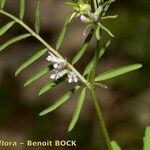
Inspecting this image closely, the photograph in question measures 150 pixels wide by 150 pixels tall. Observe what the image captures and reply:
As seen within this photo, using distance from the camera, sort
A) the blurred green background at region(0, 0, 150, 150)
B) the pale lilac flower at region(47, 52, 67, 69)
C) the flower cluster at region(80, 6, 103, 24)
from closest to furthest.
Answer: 1. the flower cluster at region(80, 6, 103, 24)
2. the pale lilac flower at region(47, 52, 67, 69)
3. the blurred green background at region(0, 0, 150, 150)

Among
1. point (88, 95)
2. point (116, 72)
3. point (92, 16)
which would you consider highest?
point (92, 16)

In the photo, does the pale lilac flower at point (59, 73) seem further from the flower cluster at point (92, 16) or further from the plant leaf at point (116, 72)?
the flower cluster at point (92, 16)

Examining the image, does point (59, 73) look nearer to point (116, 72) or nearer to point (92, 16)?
point (116, 72)

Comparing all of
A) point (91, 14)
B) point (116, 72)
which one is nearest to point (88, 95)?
point (116, 72)

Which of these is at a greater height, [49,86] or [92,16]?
[92,16]

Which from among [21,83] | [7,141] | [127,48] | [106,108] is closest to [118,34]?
[127,48]

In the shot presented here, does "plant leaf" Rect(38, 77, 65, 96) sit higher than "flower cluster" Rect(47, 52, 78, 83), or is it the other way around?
"flower cluster" Rect(47, 52, 78, 83)

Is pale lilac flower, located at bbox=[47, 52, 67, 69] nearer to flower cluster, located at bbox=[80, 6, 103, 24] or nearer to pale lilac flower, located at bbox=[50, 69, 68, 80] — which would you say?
pale lilac flower, located at bbox=[50, 69, 68, 80]

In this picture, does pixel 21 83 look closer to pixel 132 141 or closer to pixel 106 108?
pixel 106 108

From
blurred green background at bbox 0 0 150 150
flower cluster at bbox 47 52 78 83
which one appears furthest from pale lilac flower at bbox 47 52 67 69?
blurred green background at bbox 0 0 150 150

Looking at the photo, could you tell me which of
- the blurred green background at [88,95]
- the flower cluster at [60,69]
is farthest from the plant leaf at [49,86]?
the blurred green background at [88,95]
